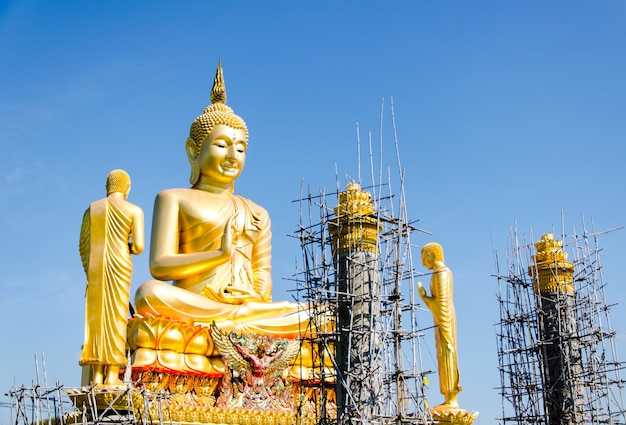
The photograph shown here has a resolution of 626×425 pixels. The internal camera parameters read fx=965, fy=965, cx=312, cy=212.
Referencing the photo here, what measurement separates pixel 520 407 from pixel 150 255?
256 inches

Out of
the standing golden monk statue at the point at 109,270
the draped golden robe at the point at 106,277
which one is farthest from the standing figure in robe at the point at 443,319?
the draped golden robe at the point at 106,277

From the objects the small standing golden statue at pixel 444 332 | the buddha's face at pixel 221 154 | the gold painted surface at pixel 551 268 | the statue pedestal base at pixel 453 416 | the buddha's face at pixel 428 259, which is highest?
the buddha's face at pixel 221 154

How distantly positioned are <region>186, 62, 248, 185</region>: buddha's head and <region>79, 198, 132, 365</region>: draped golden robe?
2585 mm

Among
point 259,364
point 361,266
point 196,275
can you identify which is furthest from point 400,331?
point 196,275

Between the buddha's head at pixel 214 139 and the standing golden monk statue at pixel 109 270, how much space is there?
222 cm

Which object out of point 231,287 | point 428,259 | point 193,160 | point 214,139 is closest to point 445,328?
point 428,259

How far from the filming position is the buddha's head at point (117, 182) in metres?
13.2

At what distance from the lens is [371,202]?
39.9ft

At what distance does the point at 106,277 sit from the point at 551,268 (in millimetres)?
7845

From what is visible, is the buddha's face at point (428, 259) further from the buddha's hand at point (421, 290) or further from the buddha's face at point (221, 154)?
the buddha's face at point (221, 154)

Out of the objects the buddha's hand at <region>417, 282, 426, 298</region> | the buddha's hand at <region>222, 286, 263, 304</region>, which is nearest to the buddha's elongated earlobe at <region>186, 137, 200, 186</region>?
the buddha's hand at <region>222, 286, 263, 304</region>

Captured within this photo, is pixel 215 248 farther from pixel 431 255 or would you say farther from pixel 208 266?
pixel 431 255

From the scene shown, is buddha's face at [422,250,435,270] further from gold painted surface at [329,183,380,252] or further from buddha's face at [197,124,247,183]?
buddha's face at [197,124,247,183]

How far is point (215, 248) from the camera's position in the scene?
14.6 meters
